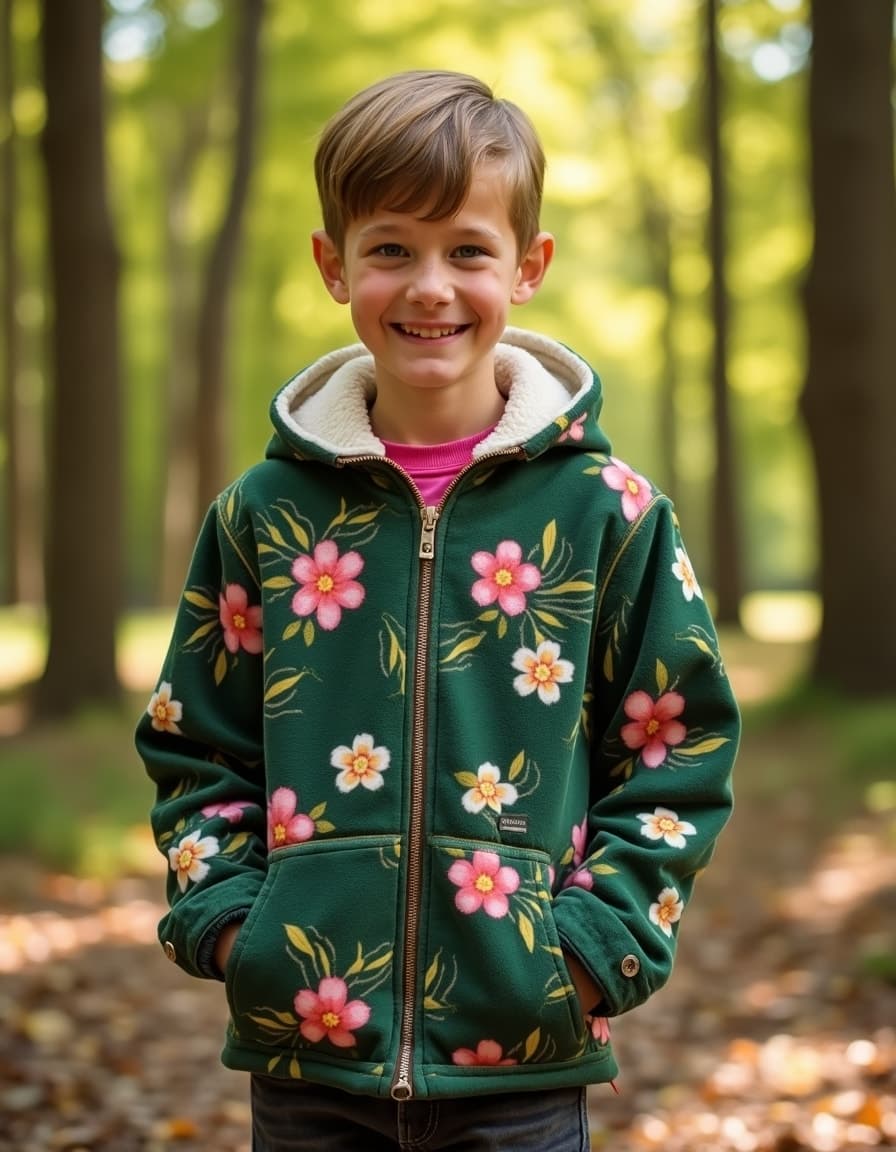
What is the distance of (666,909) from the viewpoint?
2.43 meters

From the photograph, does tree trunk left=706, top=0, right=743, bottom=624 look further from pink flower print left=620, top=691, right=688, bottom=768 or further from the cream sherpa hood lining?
pink flower print left=620, top=691, right=688, bottom=768

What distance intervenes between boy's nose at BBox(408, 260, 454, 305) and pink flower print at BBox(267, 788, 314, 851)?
0.80m

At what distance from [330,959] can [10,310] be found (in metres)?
21.6

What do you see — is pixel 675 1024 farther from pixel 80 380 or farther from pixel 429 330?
pixel 80 380

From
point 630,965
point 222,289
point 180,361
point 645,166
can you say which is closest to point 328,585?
point 630,965

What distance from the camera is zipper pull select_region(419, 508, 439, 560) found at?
8.11ft

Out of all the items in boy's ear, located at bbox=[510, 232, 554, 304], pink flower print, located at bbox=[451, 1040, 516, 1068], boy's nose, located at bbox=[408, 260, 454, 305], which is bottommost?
pink flower print, located at bbox=[451, 1040, 516, 1068]

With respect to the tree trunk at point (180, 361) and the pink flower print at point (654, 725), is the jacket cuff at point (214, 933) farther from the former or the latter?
the tree trunk at point (180, 361)

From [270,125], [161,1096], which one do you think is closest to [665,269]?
[270,125]

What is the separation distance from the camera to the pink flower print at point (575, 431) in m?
2.55

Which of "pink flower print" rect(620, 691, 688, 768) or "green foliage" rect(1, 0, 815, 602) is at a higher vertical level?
"green foliage" rect(1, 0, 815, 602)

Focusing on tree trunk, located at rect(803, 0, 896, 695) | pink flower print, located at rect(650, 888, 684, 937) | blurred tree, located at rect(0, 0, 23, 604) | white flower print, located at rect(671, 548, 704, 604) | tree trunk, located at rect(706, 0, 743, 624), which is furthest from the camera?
blurred tree, located at rect(0, 0, 23, 604)

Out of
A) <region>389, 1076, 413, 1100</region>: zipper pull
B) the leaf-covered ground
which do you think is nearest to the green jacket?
<region>389, 1076, 413, 1100</region>: zipper pull

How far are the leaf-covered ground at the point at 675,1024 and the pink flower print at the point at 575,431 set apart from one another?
2564mm
